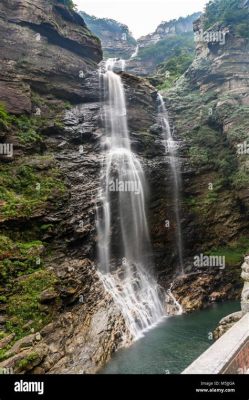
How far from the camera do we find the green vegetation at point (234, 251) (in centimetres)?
2127

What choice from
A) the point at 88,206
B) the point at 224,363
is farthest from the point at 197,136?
the point at 224,363

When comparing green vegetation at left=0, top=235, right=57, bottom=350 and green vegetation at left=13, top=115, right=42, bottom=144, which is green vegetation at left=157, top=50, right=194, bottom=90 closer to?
green vegetation at left=13, top=115, right=42, bottom=144

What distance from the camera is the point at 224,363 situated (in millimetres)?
5254

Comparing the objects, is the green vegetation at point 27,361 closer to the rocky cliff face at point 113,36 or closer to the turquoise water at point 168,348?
the turquoise water at point 168,348

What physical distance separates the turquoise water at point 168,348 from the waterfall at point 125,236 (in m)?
1.31

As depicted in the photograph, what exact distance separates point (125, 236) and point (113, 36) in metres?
58.6

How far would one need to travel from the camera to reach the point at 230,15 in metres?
32.8

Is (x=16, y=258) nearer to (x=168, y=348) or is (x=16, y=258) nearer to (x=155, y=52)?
(x=168, y=348)

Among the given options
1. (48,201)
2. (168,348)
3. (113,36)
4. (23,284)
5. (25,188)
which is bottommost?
→ (168,348)

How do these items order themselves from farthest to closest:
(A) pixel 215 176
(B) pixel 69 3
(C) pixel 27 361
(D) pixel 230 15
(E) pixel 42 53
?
(D) pixel 230 15, (B) pixel 69 3, (E) pixel 42 53, (A) pixel 215 176, (C) pixel 27 361

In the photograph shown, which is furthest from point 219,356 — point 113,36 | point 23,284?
point 113,36

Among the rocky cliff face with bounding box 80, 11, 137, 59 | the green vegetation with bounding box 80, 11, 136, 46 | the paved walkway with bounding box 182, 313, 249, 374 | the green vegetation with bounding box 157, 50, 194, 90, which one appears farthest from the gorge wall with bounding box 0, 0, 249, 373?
the green vegetation with bounding box 80, 11, 136, 46

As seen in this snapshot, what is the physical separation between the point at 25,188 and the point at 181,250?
417 inches

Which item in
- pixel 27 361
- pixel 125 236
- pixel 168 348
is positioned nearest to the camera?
pixel 27 361
